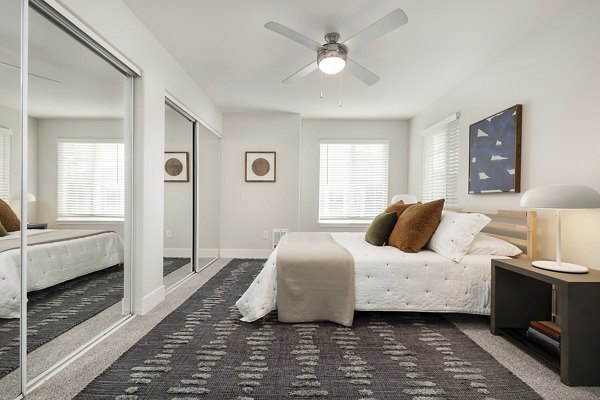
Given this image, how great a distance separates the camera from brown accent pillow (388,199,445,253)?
286 centimetres

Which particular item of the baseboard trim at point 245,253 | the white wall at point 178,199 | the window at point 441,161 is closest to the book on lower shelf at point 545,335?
the window at point 441,161

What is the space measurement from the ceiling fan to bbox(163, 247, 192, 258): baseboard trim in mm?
2126

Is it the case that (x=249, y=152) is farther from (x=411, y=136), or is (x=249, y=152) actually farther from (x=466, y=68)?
(x=466, y=68)

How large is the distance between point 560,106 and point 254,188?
4.17 metres

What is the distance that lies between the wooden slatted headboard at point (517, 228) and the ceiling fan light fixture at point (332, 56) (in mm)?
1888

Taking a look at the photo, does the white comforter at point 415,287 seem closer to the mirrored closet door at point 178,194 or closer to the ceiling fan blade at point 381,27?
the mirrored closet door at point 178,194

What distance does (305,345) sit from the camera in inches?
88.9

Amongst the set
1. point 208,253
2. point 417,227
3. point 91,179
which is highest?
point 91,179

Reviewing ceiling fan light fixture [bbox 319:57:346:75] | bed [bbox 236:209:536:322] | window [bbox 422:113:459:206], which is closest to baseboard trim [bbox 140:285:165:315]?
bed [bbox 236:209:536:322]

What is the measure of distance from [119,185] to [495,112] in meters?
3.40

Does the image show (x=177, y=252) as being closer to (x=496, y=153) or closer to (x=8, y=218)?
(x=8, y=218)

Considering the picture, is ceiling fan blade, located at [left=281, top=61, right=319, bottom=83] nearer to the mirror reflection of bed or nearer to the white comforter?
the mirror reflection of bed

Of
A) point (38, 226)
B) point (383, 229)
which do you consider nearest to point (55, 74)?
point (38, 226)

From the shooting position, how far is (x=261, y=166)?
561cm
